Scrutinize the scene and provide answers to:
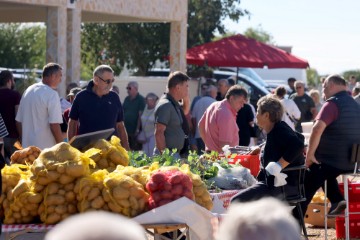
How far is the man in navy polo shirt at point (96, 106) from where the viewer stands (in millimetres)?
9039

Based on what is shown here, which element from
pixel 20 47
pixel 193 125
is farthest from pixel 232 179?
pixel 20 47

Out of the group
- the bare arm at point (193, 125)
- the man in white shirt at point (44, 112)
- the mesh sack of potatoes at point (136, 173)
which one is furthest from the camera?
the bare arm at point (193, 125)

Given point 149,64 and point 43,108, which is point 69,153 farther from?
point 149,64

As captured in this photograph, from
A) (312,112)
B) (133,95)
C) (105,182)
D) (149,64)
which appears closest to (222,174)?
(105,182)

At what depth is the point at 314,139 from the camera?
9469mm

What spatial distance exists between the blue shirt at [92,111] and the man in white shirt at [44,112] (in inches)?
18.6

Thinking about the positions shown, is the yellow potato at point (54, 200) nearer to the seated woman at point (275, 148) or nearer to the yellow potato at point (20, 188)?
the yellow potato at point (20, 188)

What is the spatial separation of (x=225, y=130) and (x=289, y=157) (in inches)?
123

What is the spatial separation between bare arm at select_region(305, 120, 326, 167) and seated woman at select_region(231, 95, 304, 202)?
139 centimetres

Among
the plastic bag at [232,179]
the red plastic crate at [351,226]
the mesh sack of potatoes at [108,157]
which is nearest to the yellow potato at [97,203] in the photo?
the mesh sack of potatoes at [108,157]

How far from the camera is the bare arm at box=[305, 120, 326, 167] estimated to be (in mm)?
9406

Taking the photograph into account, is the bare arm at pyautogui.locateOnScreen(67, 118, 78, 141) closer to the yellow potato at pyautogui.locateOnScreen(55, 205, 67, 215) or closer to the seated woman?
the seated woman

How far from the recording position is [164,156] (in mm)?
7371

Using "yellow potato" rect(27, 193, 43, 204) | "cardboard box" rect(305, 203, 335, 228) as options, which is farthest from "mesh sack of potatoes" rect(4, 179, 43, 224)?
"cardboard box" rect(305, 203, 335, 228)
